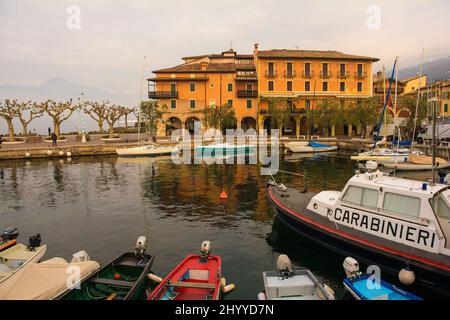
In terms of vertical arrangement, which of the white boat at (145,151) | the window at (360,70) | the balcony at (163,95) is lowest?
the white boat at (145,151)

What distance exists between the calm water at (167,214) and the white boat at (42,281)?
377 cm

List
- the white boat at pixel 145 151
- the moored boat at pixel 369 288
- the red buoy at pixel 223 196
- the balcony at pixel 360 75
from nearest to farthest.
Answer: the moored boat at pixel 369 288 < the red buoy at pixel 223 196 < the white boat at pixel 145 151 < the balcony at pixel 360 75

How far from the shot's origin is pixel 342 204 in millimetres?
15148

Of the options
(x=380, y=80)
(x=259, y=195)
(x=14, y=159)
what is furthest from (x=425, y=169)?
(x=14, y=159)

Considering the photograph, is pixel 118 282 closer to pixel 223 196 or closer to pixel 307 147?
pixel 223 196

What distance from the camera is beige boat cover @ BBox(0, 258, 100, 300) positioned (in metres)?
10.2

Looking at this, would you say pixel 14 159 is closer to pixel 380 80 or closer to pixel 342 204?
pixel 342 204

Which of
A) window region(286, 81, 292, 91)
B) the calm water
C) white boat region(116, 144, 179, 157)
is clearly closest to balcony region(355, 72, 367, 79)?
window region(286, 81, 292, 91)

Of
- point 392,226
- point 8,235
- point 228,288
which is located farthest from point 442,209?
point 8,235

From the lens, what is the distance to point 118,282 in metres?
11.9

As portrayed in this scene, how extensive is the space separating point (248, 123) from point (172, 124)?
15634 mm

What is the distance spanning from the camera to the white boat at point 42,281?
10.2 metres

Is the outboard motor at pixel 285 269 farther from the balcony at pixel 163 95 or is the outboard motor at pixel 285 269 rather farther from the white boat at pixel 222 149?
the balcony at pixel 163 95

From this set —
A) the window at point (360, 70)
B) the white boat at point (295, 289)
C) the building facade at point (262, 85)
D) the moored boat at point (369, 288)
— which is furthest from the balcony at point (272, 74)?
the white boat at point (295, 289)
